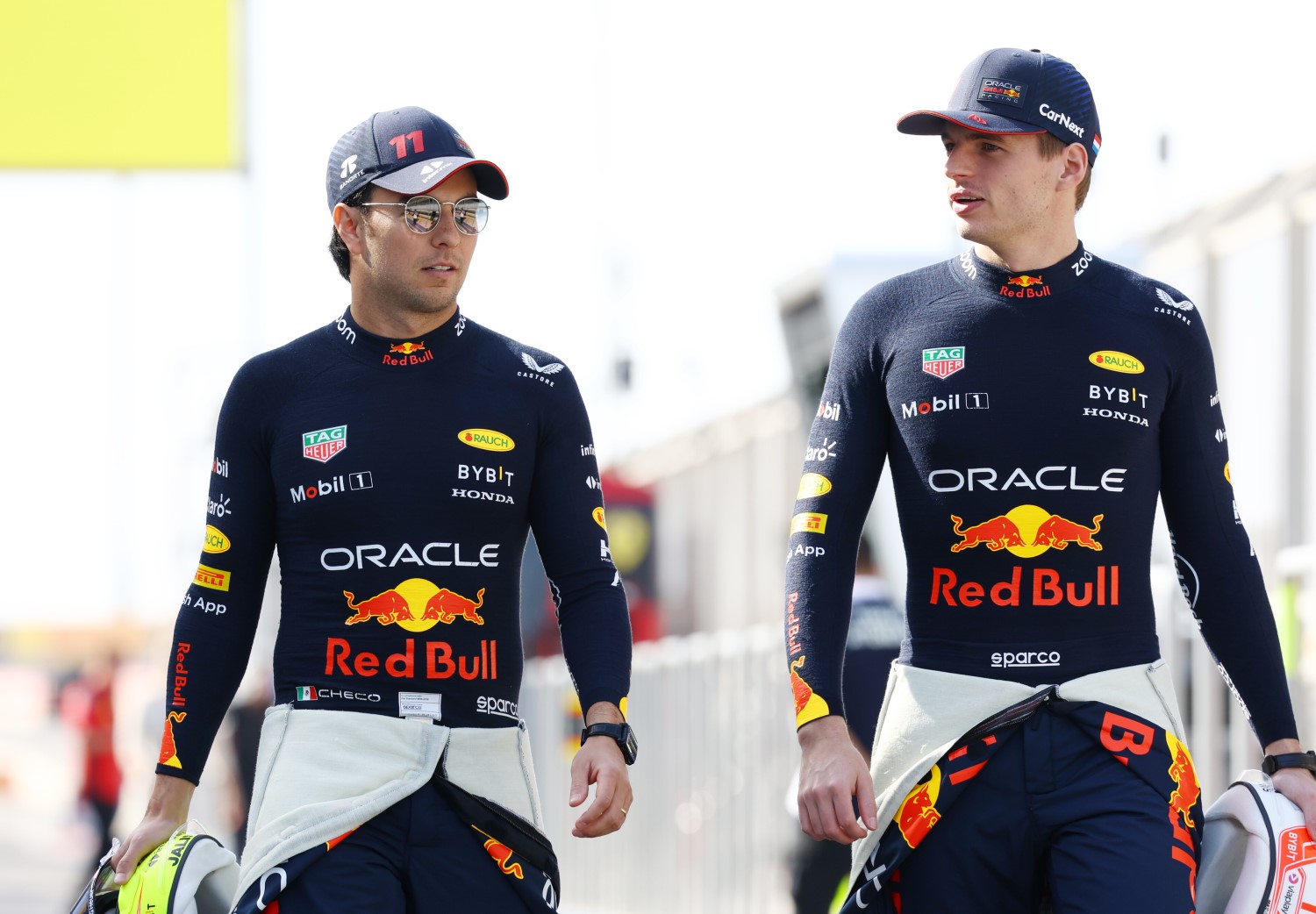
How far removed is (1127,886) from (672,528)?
1666 centimetres

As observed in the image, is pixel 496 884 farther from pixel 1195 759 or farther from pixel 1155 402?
pixel 1195 759

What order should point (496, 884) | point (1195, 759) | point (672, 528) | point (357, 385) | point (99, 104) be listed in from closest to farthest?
point (496, 884)
point (357, 385)
point (1195, 759)
point (99, 104)
point (672, 528)

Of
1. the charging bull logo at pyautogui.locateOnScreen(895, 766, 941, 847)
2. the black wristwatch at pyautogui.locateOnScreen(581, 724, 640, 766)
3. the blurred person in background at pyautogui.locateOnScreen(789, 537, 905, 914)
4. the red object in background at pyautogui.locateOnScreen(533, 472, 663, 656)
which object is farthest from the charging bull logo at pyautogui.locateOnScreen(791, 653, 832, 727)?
the red object in background at pyautogui.locateOnScreen(533, 472, 663, 656)

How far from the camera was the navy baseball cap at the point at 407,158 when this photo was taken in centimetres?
452

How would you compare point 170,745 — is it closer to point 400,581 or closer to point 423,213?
point 400,581

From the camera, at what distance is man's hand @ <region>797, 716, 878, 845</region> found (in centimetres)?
402

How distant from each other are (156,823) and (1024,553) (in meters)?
1.88

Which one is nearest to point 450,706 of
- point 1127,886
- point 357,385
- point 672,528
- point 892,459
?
point 357,385

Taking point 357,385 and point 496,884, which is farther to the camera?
point 357,385

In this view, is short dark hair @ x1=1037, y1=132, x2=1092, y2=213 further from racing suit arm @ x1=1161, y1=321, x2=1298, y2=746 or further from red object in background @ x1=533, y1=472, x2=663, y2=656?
red object in background @ x1=533, y1=472, x2=663, y2=656

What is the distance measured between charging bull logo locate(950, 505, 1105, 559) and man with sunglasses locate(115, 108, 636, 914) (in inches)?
31.3

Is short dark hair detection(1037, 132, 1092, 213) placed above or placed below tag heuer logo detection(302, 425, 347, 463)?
above

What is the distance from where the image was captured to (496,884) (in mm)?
4215

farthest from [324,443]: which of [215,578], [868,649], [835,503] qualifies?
[868,649]
